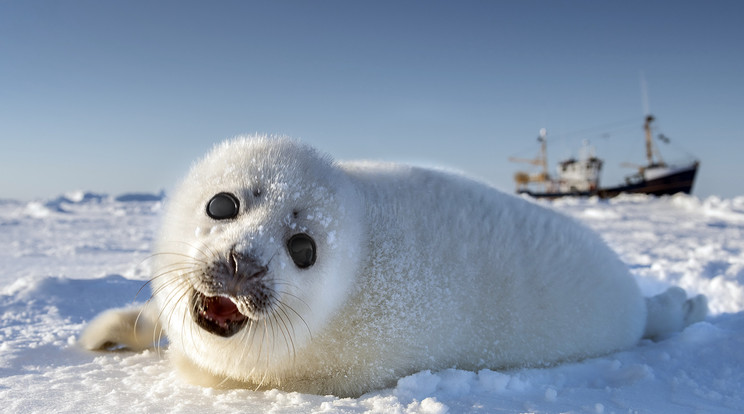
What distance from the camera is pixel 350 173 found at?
2014mm

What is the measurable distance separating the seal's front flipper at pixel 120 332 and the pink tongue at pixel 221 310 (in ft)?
2.41

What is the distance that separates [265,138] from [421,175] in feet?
2.36

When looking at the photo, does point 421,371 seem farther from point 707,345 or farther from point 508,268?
point 707,345

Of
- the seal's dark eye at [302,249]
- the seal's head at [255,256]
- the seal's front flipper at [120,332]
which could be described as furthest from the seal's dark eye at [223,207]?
the seal's front flipper at [120,332]

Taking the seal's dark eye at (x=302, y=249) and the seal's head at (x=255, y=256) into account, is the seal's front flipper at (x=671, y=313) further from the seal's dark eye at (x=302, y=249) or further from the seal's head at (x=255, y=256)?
the seal's dark eye at (x=302, y=249)

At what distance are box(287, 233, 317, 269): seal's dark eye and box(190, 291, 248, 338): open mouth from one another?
217 millimetres

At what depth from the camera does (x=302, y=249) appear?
4.97 feet

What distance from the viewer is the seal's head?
1.41m

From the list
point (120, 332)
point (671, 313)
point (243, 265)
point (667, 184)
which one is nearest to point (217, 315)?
point (243, 265)

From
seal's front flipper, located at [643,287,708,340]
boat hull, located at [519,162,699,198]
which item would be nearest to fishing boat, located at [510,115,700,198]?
boat hull, located at [519,162,699,198]

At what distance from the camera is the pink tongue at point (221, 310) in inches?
57.7

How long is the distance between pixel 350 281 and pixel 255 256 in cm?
41

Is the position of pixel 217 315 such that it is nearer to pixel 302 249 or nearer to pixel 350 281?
pixel 302 249

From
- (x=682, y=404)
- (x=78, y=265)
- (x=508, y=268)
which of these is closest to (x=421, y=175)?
(x=508, y=268)
